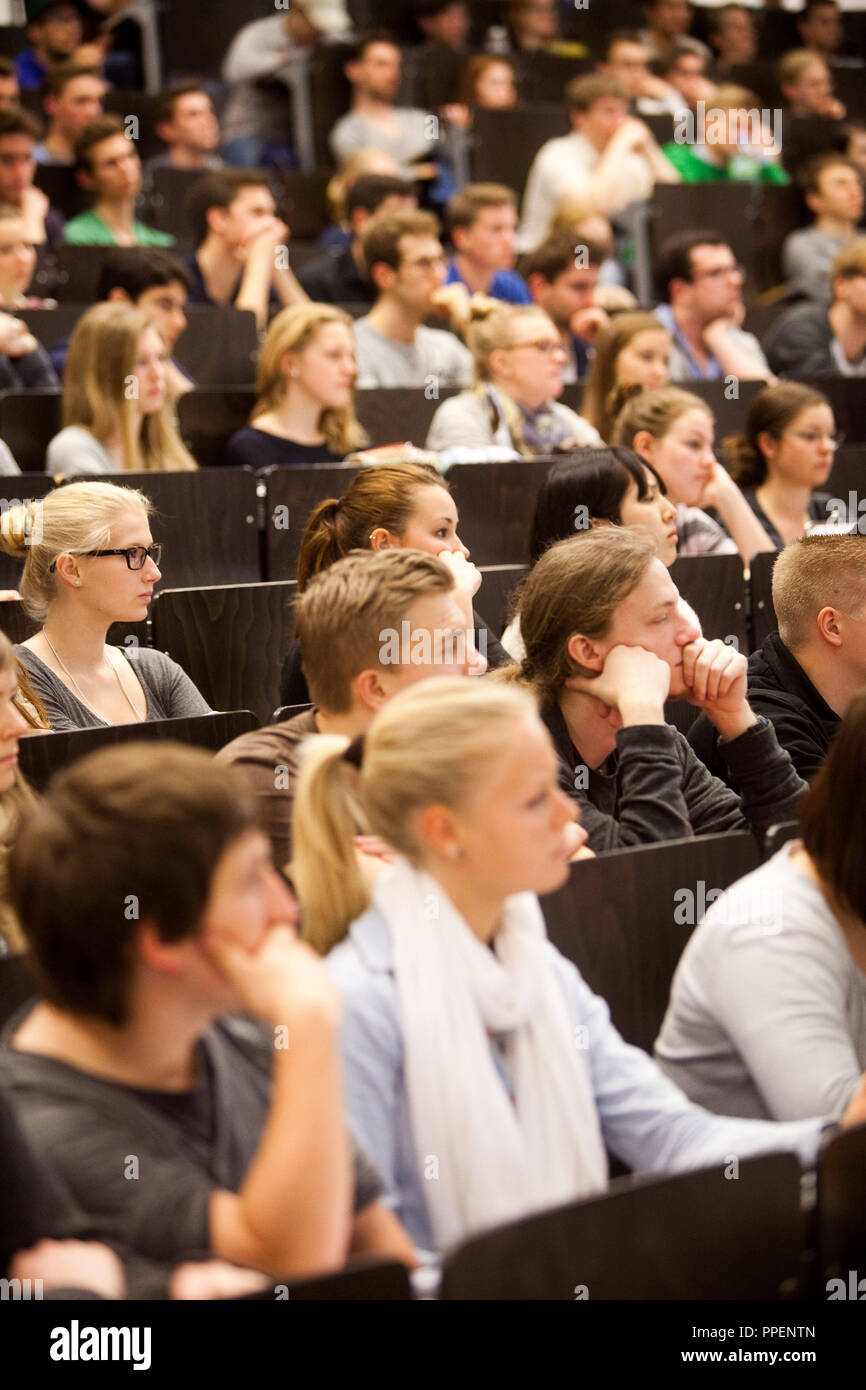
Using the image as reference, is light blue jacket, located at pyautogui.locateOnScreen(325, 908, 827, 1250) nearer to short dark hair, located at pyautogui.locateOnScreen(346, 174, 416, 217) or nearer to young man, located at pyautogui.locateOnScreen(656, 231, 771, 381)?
young man, located at pyautogui.locateOnScreen(656, 231, 771, 381)

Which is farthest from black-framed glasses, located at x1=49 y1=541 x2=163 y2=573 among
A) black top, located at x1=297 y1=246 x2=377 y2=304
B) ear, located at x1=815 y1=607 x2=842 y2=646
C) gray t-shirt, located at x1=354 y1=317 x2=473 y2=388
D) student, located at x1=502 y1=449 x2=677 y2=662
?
black top, located at x1=297 y1=246 x2=377 y2=304

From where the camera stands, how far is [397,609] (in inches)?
75.7

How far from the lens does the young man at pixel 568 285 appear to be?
197 inches

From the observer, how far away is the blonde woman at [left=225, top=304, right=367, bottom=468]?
395 cm

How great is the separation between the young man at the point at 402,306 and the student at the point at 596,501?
5.68 feet

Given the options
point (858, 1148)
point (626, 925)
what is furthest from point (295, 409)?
point (858, 1148)

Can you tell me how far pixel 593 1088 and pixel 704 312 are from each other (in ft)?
13.0

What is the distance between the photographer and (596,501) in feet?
9.68

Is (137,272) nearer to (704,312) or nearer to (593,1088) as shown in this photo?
(704,312)

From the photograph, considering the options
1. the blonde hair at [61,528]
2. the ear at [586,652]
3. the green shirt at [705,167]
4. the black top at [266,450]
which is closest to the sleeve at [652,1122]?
the ear at [586,652]

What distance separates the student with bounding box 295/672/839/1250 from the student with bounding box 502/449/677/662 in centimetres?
149

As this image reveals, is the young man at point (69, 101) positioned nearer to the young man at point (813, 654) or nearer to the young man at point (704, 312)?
the young man at point (704, 312)

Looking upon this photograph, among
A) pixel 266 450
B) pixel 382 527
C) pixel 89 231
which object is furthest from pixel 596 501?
pixel 89 231

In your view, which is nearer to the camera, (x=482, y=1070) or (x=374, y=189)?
(x=482, y=1070)
